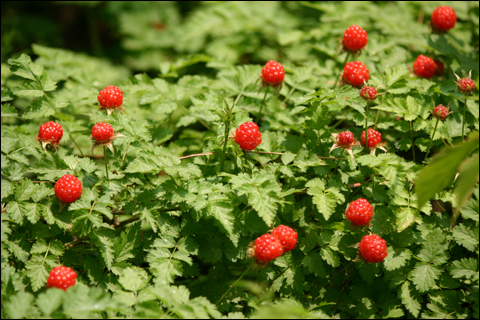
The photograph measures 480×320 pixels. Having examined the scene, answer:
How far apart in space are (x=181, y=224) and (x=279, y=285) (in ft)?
2.43

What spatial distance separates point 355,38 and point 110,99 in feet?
6.21

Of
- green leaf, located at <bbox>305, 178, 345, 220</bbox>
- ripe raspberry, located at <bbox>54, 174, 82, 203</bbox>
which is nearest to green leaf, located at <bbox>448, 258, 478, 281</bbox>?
green leaf, located at <bbox>305, 178, 345, 220</bbox>

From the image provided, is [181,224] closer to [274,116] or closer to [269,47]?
[274,116]

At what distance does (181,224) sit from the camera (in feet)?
8.80

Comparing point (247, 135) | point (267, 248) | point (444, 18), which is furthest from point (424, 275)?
point (444, 18)

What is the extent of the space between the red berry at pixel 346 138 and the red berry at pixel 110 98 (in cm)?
151

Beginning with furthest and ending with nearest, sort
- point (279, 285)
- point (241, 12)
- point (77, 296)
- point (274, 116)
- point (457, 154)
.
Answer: point (241, 12) → point (274, 116) → point (279, 285) → point (77, 296) → point (457, 154)

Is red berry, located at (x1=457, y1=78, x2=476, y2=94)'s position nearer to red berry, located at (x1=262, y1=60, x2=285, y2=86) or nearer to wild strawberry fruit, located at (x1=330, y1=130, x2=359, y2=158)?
wild strawberry fruit, located at (x1=330, y1=130, x2=359, y2=158)

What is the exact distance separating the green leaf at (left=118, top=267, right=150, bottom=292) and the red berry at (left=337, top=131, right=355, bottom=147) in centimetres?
148

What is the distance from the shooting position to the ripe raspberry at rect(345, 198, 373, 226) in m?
2.51

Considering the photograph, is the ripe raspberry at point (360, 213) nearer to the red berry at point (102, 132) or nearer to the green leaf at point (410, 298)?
the green leaf at point (410, 298)

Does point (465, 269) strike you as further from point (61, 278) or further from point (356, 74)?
point (61, 278)

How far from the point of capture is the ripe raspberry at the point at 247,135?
102 inches

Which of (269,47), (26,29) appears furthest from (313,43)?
(26,29)
